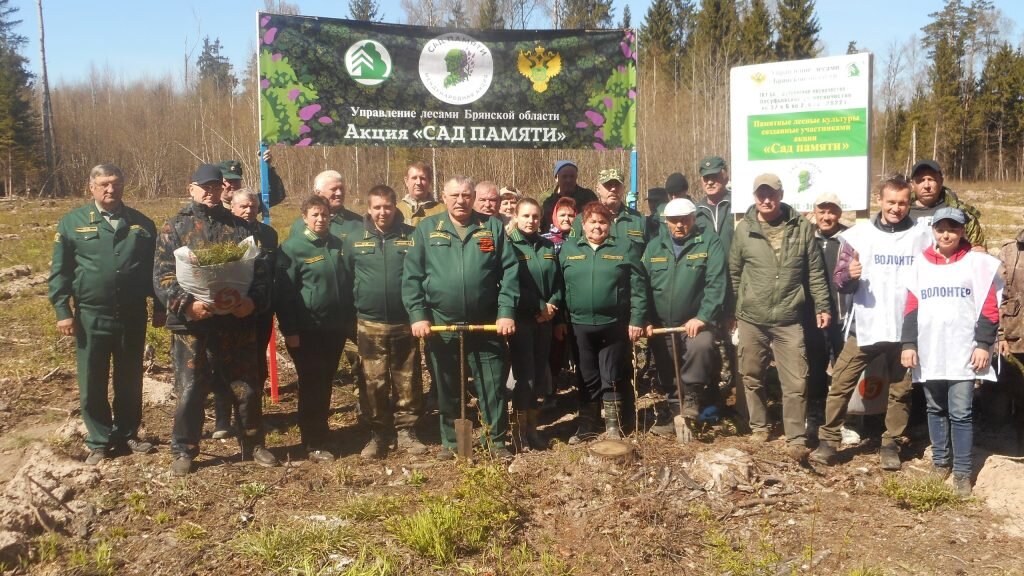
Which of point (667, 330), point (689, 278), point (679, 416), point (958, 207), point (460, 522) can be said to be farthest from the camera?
point (679, 416)

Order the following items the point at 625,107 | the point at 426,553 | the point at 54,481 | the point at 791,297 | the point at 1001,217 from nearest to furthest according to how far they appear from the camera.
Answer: the point at 426,553, the point at 54,481, the point at 791,297, the point at 625,107, the point at 1001,217

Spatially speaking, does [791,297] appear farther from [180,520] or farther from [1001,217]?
[1001,217]

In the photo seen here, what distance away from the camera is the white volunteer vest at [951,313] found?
4.69 metres

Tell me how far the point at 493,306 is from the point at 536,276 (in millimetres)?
436

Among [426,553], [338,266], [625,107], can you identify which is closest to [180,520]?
[426,553]

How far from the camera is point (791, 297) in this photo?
5297 mm

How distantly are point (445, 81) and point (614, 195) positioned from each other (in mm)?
2605

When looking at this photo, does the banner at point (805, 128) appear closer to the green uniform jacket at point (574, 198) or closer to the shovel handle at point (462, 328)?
the green uniform jacket at point (574, 198)

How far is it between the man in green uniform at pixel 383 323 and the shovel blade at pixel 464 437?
54cm

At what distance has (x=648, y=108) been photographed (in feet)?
83.4

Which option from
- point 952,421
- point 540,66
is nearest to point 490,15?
point 540,66

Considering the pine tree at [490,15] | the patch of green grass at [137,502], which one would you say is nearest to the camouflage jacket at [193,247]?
the patch of green grass at [137,502]

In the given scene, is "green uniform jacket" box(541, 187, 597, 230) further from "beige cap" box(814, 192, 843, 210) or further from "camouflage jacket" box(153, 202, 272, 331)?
"camouflage jacket" box(153, 202, 272, 331)

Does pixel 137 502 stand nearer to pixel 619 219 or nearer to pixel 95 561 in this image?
pixel 95 561
